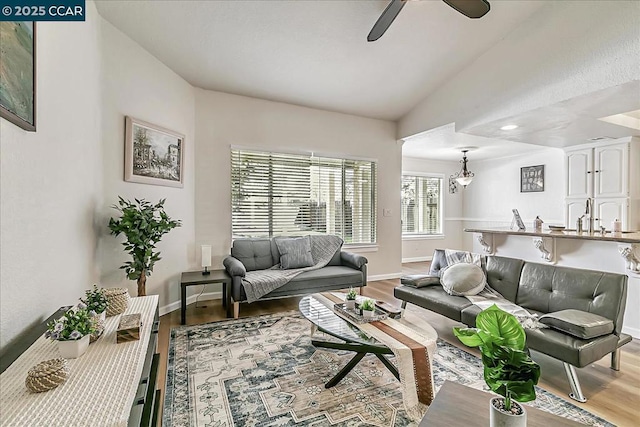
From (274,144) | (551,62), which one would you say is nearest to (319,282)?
(274,144)

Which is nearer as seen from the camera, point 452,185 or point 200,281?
point 200,281

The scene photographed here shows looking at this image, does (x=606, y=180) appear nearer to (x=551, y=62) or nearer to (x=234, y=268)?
(x=551, y=62)

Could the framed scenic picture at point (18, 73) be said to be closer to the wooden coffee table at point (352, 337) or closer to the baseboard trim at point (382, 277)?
the wooden coffee table at point (352, 337)

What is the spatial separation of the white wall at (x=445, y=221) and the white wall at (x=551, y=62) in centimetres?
357

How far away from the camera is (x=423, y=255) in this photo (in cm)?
A: 809

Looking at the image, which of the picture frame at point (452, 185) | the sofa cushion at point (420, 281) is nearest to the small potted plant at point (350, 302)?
the sofa cushion at point (420, 281)

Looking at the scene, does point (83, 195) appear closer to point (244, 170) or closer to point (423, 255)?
point (244, 170)

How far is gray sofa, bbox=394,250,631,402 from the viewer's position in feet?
6.75

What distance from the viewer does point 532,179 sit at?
6.83 meters

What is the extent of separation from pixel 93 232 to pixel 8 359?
6.04 feet

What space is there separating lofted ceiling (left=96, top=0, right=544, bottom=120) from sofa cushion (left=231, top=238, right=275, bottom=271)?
7.04 ft

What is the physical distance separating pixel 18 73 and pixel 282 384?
2273 millimetres

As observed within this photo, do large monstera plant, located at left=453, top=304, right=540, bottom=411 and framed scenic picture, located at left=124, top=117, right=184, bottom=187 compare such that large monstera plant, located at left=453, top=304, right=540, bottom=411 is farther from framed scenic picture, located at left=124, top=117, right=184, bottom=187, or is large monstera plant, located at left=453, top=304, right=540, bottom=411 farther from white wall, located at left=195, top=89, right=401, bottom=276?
white wall, located at left=195, top=89, right=401, bottom=276

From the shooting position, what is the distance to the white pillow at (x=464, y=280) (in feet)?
9.86
